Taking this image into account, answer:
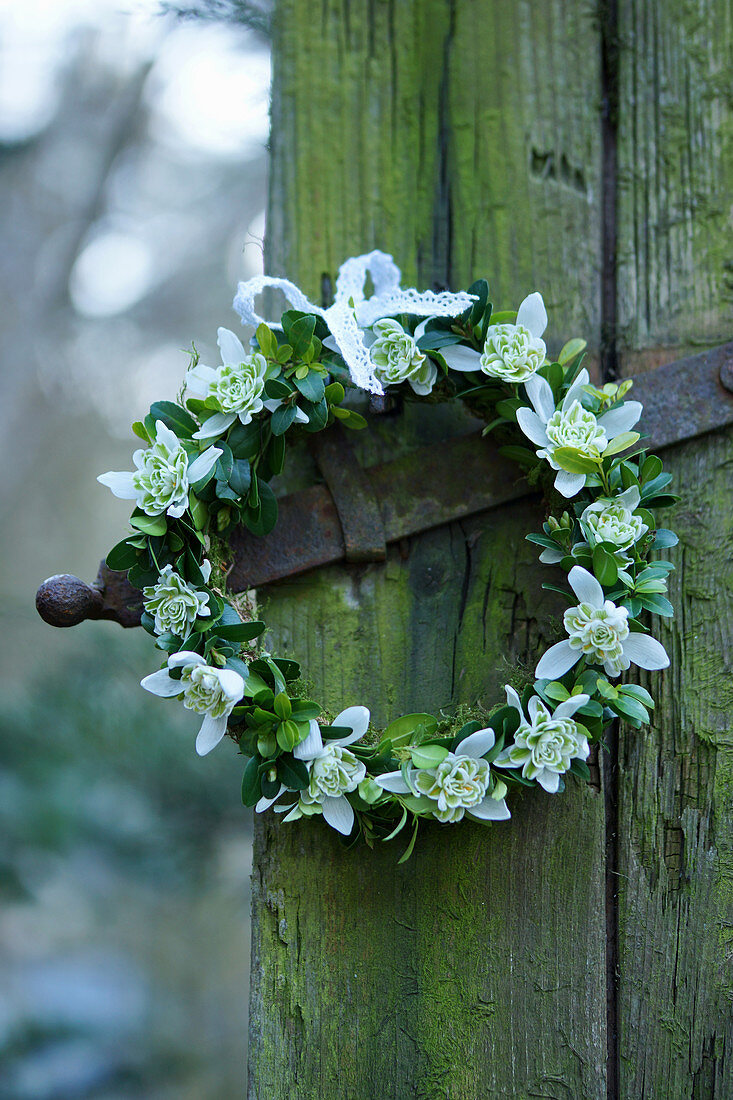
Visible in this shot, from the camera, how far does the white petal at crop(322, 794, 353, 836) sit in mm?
703

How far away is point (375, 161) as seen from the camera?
938 mm

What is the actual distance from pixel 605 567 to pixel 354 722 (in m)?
0.28

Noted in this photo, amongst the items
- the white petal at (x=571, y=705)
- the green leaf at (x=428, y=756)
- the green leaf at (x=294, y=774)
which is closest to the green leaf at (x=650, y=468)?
the white petal at (x=571, y=705)

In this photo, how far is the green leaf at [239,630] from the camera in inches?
27.3

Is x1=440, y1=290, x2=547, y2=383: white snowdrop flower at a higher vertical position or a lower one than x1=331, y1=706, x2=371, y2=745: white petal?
higher

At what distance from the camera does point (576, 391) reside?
74cm

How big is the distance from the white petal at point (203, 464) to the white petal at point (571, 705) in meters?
0.40

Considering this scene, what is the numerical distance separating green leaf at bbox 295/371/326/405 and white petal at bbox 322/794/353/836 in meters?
0.38

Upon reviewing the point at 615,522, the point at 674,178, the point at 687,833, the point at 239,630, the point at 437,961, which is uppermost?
the point at 674,178

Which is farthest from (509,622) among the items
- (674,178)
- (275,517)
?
(674,178)

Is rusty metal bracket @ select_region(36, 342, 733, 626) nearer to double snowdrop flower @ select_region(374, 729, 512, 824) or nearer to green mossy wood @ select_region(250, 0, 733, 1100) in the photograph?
green mossy wood @ select_region(250, 0, 733, 1100)

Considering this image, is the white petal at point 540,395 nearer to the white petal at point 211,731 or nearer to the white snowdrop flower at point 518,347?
the white snowdrop flower at point 518,347

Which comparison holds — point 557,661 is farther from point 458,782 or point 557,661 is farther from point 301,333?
point 301,333

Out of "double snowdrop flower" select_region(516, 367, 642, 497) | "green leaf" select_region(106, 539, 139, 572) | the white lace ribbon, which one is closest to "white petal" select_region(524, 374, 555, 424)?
"double snowdrop flower" select_region(516, 367, 642, 497)
